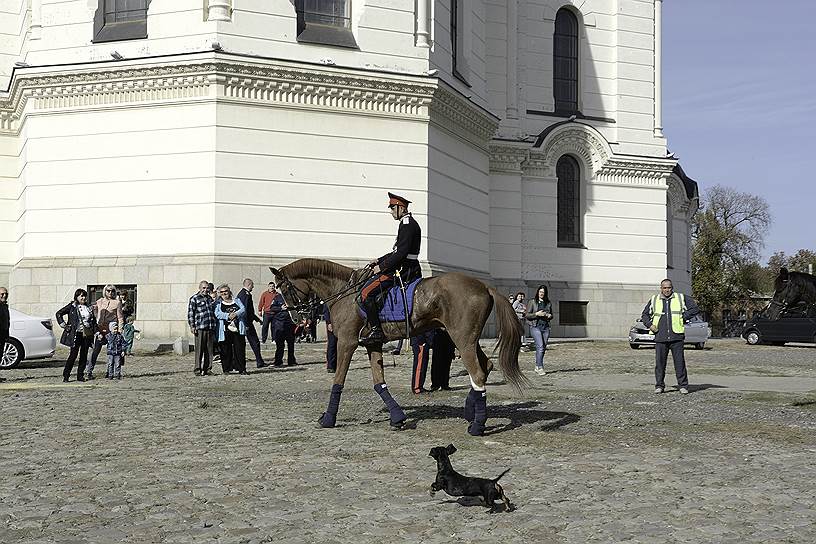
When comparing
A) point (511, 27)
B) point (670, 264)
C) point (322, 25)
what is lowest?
point (670, 264)

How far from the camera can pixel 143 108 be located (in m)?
28.9

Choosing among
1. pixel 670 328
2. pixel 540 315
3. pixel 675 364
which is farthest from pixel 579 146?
pixel 675 364

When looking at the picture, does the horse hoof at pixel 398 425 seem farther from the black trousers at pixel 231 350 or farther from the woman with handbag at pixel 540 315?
the woman with handbag at pixel 540 315

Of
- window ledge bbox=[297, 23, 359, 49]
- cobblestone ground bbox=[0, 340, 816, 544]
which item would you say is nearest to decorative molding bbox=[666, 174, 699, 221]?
window ledge bbox=[297, 23, 359, 49]

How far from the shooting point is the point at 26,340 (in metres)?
22.8

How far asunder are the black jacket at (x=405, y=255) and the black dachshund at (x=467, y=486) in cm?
402

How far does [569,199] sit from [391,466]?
32.8 metres

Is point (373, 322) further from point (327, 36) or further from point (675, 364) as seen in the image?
point (327, 36)

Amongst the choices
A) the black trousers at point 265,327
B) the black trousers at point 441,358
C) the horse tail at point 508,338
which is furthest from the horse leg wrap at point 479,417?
the black trousers at point 265,327

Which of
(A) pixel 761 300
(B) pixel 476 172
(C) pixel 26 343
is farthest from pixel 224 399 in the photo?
(A) pixel 761 300

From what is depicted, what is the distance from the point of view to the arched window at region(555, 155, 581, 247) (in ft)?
134

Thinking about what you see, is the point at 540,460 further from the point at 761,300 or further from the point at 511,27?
the point at 761,300

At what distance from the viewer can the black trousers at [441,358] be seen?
16500mm

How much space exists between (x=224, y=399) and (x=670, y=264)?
3428 cm
